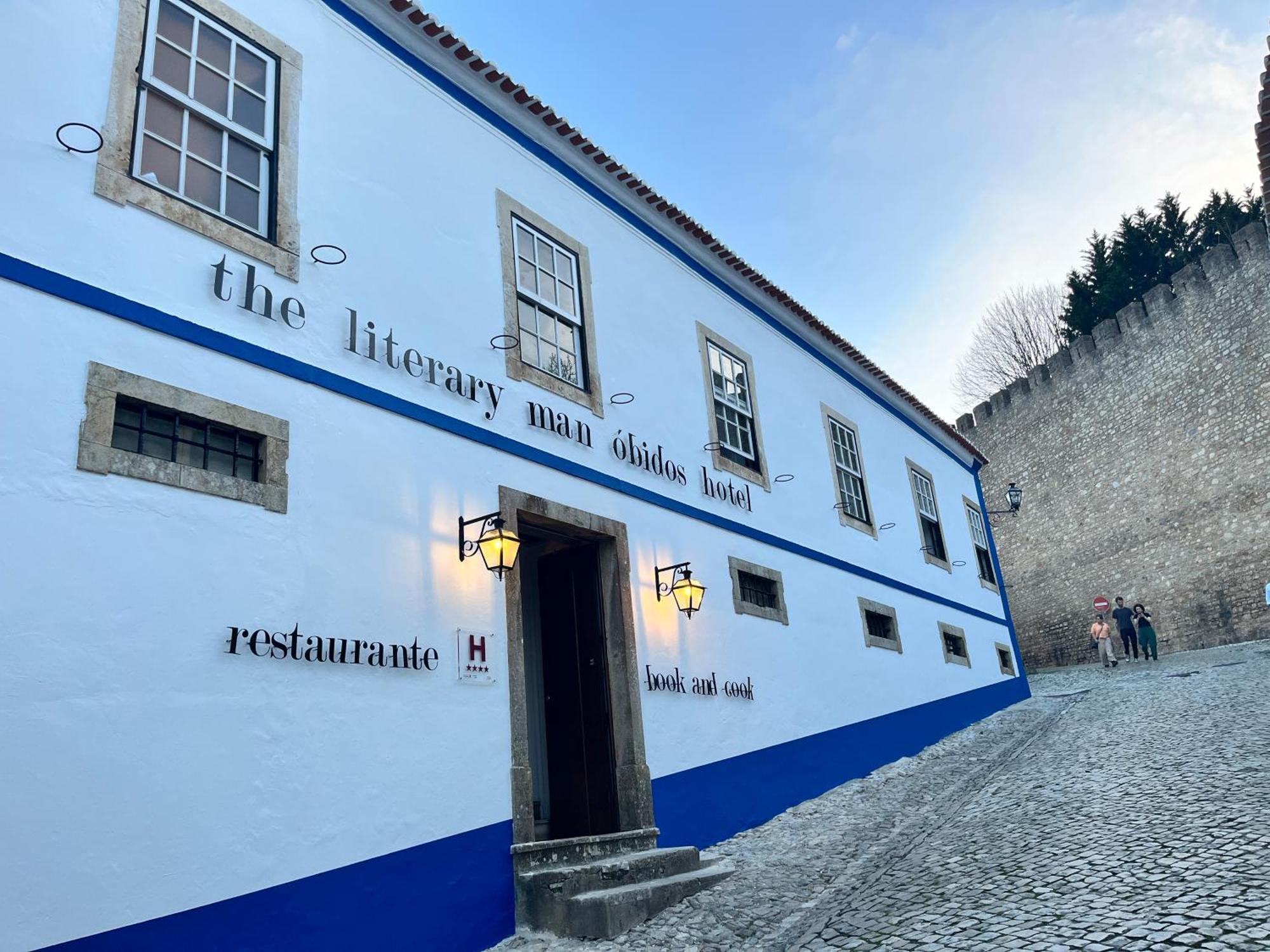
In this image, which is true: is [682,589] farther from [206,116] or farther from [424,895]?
[206,116]

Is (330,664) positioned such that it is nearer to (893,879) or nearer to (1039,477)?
(893,879)

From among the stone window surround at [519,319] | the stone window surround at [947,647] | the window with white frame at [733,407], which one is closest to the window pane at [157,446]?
the stone window surround at [519,319]

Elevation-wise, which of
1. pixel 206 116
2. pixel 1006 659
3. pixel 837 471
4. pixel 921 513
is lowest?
pixel 1006 659

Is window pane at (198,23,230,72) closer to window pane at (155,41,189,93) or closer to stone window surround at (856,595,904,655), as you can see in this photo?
window pane at (155,41,189,93)

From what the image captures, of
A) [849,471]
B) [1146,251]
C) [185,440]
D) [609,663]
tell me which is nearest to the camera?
[185,440]

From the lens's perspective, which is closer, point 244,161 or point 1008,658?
point 244,161

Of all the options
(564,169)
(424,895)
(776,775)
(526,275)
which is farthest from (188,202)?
(776,775)

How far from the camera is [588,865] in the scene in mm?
5188

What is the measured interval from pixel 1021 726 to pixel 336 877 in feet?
30.0

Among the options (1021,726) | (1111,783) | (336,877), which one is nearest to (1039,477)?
(1021,726)

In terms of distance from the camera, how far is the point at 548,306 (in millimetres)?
6945

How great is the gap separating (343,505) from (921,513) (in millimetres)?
9560

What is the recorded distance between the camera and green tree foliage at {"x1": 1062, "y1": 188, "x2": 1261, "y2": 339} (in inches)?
930

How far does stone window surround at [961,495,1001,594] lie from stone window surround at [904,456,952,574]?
1.30 metres
